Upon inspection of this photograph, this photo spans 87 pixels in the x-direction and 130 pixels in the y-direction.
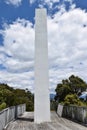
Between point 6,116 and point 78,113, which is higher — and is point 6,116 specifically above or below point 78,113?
below

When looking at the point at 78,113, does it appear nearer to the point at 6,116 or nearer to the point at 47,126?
the point at 47,126

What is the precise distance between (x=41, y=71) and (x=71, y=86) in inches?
958

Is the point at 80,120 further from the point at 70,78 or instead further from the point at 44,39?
the point at 70,78

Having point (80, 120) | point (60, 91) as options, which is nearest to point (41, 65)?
point (80, 120)

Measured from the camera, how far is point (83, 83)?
1754 inches

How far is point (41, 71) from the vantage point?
20656mm

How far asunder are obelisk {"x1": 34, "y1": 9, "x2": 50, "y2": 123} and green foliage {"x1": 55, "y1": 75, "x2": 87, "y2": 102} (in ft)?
72.7

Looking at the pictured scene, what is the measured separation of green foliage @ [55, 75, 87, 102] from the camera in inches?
1683

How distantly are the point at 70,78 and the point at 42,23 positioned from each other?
24.0 metres

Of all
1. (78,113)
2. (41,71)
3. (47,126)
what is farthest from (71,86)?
(47,126)

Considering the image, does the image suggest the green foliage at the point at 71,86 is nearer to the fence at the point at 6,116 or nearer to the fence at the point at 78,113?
the fence at the point at 78,113

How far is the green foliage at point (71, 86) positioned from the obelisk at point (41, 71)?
22.2 metres

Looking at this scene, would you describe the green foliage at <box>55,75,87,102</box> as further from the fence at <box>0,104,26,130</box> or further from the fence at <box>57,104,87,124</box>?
the fence at <box>0,104,26,130</box>

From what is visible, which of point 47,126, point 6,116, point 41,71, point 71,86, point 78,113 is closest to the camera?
point 6,116
